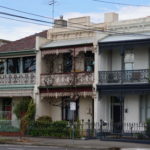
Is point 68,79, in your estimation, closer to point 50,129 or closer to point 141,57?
point 50,129

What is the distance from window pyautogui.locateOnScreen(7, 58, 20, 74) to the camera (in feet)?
134

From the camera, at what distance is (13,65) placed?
1619 inches

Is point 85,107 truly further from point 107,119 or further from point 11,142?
point 11,142

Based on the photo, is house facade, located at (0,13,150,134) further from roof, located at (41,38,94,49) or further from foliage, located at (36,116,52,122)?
foliage, located at (36,116,52,122)

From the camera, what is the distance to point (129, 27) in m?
34.3

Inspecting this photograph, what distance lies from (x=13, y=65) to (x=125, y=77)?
38.3ft

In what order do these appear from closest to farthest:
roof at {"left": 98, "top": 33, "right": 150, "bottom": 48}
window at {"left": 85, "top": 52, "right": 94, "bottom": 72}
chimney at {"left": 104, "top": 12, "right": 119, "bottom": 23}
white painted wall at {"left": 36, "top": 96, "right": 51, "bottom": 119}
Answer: roof at {"left": 98, "top": 33, "right": 150, "bottom": 48}
chimney at {"left": 104, "top": 12, "right": 119, "bottom": 23}
window at {"left": 85, "top": 52, "right": 94, "bottom": 72}
white painted wall at {"left": 36, "top": 96, "right": 51, "bottom": 119}

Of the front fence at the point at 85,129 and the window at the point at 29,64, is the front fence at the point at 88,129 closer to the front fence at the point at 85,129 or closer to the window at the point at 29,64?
the front fence at the point at 85,129

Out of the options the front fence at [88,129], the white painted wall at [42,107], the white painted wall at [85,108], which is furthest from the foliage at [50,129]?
the white painted wall at [85,108]

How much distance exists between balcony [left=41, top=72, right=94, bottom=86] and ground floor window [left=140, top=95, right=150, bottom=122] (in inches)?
149

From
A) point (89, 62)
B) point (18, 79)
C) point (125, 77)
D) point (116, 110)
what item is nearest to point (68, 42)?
point (89, 62)

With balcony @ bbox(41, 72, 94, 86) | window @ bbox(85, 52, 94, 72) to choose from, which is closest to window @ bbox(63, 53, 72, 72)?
balcony @ bbox(41, 72, 94, 86)

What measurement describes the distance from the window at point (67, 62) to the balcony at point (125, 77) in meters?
4.09

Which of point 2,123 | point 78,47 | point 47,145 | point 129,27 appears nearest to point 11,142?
point 47,145
